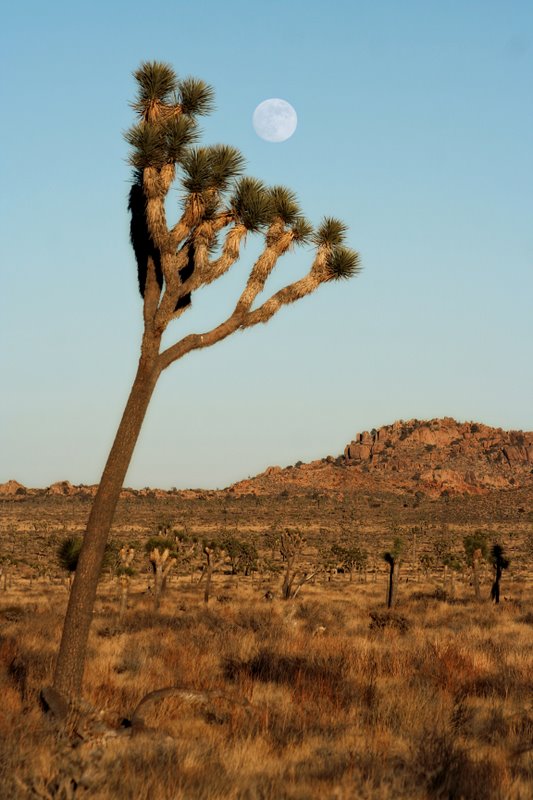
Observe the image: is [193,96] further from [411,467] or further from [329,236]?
[411,467]

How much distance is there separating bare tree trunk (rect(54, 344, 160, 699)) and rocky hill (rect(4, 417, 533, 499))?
419 feet

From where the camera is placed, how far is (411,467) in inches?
6457

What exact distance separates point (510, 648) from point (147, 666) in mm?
7142

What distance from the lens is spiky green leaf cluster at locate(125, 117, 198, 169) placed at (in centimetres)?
1000

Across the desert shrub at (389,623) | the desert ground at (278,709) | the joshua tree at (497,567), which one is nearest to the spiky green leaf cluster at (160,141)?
the desert ground at (278,709)

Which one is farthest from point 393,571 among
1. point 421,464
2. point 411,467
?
point 421,464

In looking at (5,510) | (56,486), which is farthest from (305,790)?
(56,486)

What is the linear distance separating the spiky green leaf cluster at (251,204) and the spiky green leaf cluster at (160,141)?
3.23 feet

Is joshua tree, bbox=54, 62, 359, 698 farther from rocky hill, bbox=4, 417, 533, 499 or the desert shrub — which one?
rocky hill, bbox=4, 417, 533, 499

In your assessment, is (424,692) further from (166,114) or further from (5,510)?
(5,510)

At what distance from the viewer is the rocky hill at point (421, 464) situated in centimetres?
14831

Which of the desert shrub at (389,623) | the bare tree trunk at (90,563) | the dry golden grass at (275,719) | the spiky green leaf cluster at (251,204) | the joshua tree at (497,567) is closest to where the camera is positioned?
the dry golden grass at (275,719)

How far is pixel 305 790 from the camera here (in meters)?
6.25

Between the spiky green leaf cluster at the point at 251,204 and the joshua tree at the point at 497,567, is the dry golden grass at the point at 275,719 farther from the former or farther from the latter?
the joshua tree at the point at 497,567
